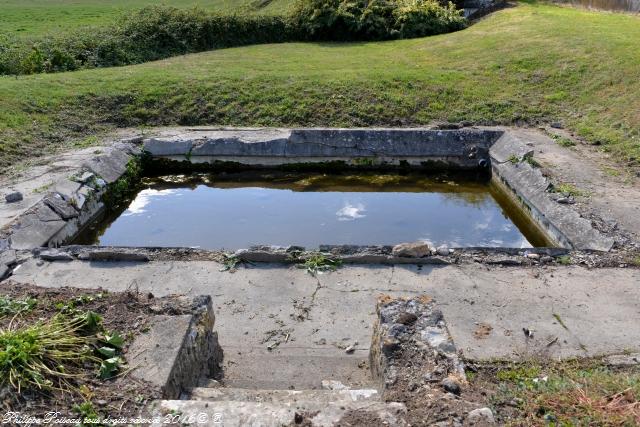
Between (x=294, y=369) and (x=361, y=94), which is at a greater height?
(x=361, y=94)

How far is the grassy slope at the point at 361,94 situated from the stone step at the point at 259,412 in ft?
27.7

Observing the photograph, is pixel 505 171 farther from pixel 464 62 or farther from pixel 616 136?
pixel 464 62

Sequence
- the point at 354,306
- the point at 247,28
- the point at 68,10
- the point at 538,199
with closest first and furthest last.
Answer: the point at 354,306 < the point at 538,199 < the point at 247,28 < the point at 68,10

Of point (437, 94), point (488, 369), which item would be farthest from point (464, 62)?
point (488, 369)

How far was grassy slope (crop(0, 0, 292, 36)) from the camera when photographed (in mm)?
21841

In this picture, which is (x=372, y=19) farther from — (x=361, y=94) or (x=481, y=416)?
(x=481, y=416)

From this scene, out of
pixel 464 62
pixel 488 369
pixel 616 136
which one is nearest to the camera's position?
pixel 488 369

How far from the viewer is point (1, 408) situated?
10.8ft

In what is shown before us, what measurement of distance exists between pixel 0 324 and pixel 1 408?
101 cm

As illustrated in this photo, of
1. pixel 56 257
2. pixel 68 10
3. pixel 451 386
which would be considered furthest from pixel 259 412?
pixel 68 10

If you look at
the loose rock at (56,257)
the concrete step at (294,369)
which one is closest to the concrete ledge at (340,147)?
the loose rock at (56,257)

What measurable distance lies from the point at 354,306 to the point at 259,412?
270 cm

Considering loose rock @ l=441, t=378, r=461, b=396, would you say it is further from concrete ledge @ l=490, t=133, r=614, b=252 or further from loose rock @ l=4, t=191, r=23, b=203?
loose rock @ l=4, t=191, r=23, b=203

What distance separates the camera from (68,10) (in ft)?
87.0
